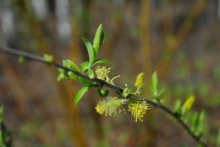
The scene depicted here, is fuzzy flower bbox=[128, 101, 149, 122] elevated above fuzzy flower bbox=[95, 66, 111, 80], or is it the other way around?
fuzzy flower bbox=[95, 66, 111, 80]

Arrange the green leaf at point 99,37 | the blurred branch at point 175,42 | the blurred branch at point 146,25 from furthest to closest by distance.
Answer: the blurred branch at point 175,42 < the blurred branch at point 146,25 < the green leaf at point 99,37

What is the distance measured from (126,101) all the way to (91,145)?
156 inches

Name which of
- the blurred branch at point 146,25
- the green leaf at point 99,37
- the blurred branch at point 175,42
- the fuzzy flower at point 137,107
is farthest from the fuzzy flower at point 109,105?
the blurred branch at point 175,42

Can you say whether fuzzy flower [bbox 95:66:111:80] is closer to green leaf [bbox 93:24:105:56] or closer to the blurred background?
green leaf [bbox 93:24:105:56]

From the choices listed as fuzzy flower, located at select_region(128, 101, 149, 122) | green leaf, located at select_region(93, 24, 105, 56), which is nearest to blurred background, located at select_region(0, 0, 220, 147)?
fuzzy flower, located at select_region(128, 101, 149, 122)

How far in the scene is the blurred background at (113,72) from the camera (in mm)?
2559

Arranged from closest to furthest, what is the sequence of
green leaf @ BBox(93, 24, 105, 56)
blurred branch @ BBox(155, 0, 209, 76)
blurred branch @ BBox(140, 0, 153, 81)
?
green leaf @ BBox(93, 24, 105, 56) → blurred branch @ BBox(140, 0, 153, 81) → blurred branch @ BBox(155, 0, 209, 76)

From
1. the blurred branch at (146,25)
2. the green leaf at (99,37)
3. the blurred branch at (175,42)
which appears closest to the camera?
the green leaf at (99,37)

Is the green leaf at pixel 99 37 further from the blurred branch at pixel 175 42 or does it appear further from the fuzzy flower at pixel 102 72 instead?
the blurred branch at pixel 175 42

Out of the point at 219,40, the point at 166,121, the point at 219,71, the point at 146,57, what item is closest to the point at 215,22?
the point at 219,40

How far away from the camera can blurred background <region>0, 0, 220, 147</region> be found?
2.56 m

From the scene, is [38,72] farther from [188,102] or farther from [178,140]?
[188,102]

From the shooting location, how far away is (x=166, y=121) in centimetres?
471

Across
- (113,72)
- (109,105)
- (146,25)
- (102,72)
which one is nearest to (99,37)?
(102,72)
